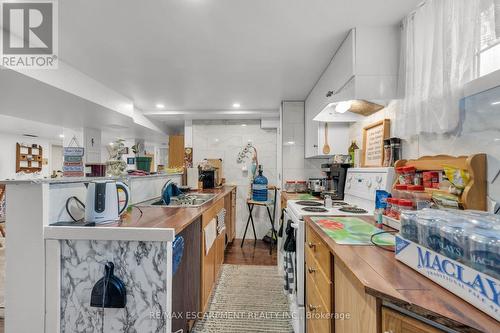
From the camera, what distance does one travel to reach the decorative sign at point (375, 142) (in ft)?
5.37

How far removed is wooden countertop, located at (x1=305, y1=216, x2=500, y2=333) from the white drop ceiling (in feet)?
4.39

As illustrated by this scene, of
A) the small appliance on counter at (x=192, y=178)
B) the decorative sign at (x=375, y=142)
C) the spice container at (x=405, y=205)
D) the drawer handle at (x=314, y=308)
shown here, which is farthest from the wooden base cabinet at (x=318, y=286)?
the small appliance on counter at (x=192, y=178)

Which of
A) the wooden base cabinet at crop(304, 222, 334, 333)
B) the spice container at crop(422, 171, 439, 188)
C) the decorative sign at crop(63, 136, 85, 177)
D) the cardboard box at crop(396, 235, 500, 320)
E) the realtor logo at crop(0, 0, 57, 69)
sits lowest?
the wooden base cabinet at crop(304, 222, 334, 333)

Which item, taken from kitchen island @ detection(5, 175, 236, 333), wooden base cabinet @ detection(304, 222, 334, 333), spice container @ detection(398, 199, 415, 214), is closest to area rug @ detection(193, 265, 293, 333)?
wooden base cabinet @ detection(304, 222, 334, 333)

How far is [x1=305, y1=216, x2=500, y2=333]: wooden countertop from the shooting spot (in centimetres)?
44

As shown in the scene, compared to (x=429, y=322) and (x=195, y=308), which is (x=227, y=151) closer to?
(x=195, y=308)

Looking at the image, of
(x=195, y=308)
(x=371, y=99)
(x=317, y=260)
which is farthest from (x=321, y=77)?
(x=195, y=308)

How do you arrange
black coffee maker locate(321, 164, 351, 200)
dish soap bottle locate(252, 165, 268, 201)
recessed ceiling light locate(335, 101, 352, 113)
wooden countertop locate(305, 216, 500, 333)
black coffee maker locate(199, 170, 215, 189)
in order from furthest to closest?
dish soap bottle locate(252, 165, 268, 201) → black coffee maker locate(199, 170, 215, 189) → black coffee maker locate(321, 164, 351, 200) → recessed ceiling light locate(335, 101, 352, 113) → wooden countertop locate(305, 216, 500, 333)

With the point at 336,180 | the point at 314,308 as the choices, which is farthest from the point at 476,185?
the point at 336,180

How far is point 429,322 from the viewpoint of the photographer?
1.62ft

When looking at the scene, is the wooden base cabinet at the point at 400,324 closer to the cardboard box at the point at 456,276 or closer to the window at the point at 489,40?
the cardboard box at the point at 456,276

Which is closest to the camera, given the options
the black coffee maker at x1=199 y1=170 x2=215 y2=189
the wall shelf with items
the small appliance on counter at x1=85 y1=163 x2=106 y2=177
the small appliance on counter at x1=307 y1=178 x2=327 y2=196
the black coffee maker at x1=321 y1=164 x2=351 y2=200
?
the small appliance on counter at x1=85 y1=163 x2=106 y2=177

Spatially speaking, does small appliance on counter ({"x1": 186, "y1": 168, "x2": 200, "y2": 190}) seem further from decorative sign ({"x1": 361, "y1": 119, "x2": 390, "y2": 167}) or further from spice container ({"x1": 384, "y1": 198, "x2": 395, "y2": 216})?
spice container ({"x1": 384, "y1": 198, "x2": 395, "y2": 216})

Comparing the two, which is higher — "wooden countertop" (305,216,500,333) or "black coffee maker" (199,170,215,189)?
"black coffee maker" (199,170,215,189)
